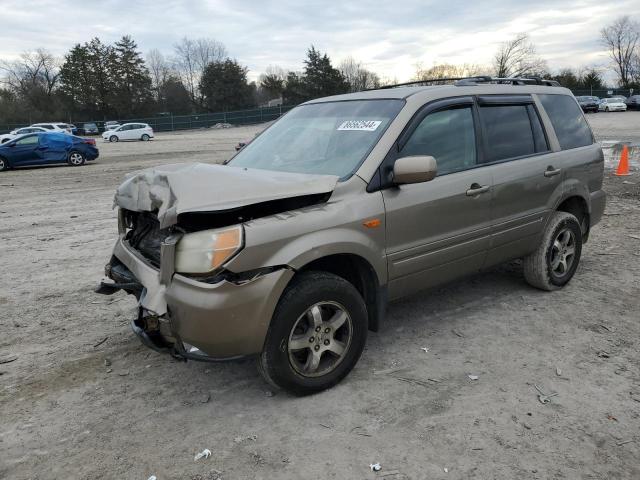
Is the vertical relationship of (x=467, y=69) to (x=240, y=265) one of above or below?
above

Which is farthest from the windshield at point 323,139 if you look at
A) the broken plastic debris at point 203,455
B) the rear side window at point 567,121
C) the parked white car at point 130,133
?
the parked white car at point 130,133

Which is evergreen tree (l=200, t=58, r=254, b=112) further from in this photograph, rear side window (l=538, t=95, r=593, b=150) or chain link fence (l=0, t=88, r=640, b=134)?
rear side window (l=538, t=95, r=593, b=150)

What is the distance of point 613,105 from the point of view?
48.3 metres

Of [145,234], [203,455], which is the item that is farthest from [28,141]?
[203,455]

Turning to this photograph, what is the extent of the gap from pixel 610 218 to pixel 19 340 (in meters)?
7.99

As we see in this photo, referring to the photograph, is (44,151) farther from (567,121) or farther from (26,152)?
(567,121)

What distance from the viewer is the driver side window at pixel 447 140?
3.79 metres

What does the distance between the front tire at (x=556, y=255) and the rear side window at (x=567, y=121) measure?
0.74 metres

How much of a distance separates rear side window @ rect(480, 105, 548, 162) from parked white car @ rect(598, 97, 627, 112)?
51347 mm

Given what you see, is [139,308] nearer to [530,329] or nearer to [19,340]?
[19,340]

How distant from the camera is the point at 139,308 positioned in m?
3.19

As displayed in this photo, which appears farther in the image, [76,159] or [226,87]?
[226,87]

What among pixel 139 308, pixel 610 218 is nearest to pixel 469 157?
pixel 139 308

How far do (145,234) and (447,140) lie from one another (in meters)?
2.36
